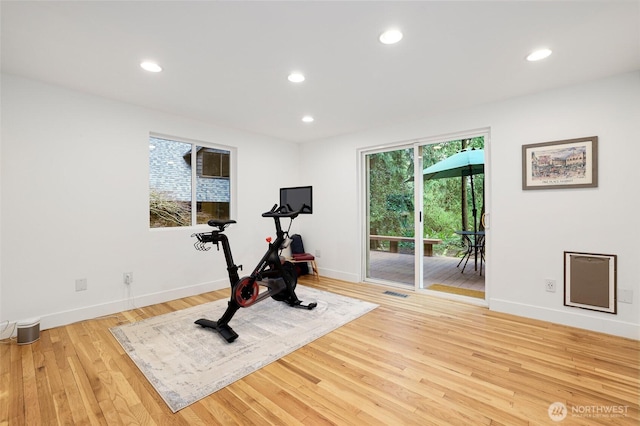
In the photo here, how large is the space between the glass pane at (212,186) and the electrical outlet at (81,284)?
1442 mm

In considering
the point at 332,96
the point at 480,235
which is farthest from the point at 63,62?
the point at 480,235

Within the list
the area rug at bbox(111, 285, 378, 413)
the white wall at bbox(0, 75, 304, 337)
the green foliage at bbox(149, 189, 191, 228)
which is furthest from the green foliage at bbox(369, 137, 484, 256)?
the green foliage at bbox(149, 189, 191, 228)

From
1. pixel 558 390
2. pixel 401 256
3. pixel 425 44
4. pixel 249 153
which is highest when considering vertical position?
pixel 425 44

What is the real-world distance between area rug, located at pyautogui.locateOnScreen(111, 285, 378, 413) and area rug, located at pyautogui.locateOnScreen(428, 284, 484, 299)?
1.14 meters

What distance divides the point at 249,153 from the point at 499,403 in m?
4.24

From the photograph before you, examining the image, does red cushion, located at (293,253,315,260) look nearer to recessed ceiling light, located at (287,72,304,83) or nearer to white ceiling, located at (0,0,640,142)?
white ceiling, located at (0,0,640,142)

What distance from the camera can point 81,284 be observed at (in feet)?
9.94

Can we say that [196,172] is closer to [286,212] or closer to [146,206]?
[146,206]

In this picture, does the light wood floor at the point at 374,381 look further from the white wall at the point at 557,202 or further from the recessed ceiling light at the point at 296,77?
the recessed ceiling light at the point at 296,77

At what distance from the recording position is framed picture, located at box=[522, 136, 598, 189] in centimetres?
278

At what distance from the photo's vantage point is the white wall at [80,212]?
2.68m

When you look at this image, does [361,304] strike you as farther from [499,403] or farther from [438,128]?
[438,128]

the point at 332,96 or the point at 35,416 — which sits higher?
the point at 332,96

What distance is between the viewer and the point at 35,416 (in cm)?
165
